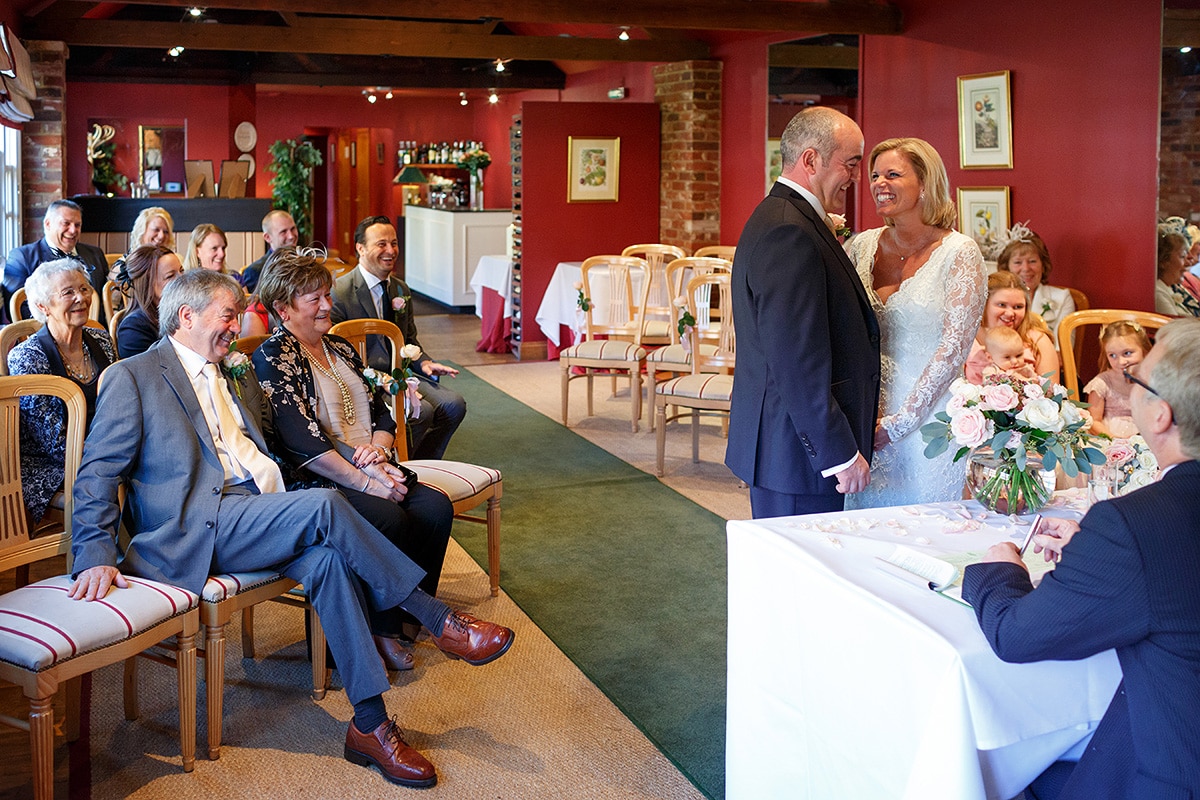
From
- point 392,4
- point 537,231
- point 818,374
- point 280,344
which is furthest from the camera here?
point 537,231

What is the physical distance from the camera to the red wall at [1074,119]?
585 cm

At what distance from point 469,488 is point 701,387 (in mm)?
2128

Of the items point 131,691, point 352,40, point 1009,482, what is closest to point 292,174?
point 352,40

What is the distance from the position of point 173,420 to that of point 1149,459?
2.27m

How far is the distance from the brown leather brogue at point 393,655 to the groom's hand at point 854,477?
58.1 inches

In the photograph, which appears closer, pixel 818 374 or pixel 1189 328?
pixel 1189 328

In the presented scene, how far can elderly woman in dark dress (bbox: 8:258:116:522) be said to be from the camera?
3467mm

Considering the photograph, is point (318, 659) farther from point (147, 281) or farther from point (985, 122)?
point (985, 122)

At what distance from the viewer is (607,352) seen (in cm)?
691

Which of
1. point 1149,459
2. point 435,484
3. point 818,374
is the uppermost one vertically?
point 818,374

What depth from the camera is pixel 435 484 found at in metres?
3.79

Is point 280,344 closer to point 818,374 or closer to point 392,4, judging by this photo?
point 818,374

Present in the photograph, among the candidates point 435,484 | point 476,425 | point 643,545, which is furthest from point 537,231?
point 435,484

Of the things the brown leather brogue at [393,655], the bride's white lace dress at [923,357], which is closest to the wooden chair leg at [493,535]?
the brown leather brogue at [393,655]
